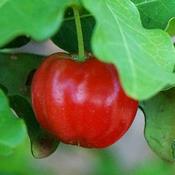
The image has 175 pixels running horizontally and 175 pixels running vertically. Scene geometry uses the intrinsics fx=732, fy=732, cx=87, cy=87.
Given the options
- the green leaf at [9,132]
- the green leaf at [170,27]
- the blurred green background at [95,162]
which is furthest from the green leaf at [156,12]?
the blurred green background at [95,162]

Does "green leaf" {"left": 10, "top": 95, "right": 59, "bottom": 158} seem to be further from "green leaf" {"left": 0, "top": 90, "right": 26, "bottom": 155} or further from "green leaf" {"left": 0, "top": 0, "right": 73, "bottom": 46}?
"green leaf" {"left": 0, "top": 0, "right": 73, "bottom": 46}

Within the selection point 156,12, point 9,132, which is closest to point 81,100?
point 9,132

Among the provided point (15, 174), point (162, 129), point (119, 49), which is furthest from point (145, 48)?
point (15, 174)

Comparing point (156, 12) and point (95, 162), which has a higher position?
point (156, 12)

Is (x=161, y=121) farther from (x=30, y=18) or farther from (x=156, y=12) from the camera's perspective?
(x=30, y=18)

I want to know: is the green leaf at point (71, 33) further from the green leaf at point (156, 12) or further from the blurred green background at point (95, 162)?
the blurred green background at point (95, 162)
